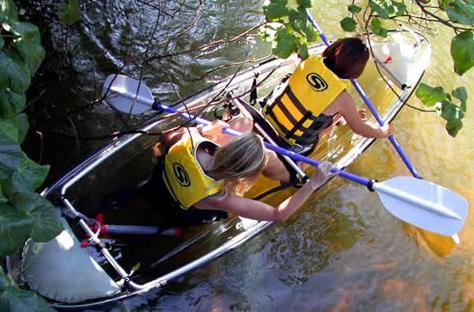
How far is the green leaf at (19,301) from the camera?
1.89 m

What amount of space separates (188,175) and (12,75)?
1313mm

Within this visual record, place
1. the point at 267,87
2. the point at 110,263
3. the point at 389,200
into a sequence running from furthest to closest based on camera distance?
the point at 267,87, the point at 389,200, the point at 110,263

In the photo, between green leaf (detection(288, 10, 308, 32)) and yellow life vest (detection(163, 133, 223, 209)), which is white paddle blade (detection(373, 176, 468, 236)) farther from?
green leaf (detection(288, 10, 308, 32))

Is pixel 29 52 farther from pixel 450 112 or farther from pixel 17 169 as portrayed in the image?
pixel 450 112

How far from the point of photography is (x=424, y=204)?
3.73 m

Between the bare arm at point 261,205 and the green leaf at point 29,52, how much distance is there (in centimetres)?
129

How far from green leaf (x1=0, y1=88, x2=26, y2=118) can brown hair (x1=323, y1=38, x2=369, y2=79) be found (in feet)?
7.25

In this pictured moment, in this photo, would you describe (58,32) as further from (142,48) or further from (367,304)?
(367,304)

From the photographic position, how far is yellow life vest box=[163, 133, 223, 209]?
10.4 ft

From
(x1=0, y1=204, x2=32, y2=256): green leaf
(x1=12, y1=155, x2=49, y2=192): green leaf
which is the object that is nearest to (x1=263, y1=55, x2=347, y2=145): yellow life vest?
(x1=12, y1=155, x2=49, y2=192): green leaf

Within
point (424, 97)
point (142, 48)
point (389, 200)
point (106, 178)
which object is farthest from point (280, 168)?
point (142, 48)

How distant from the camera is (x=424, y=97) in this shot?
99.8 inches

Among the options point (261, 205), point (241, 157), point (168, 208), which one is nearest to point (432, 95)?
point (241, 157)

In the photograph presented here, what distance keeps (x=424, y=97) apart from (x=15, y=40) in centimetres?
171
